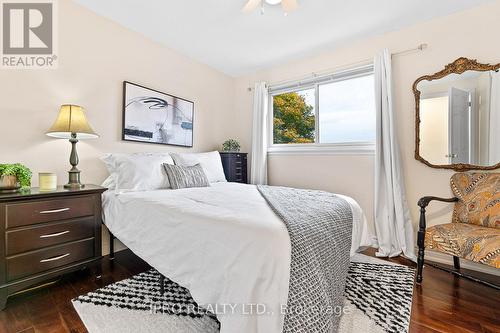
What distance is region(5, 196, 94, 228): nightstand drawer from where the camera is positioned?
1642 mm

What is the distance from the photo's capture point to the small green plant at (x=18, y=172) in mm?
1743

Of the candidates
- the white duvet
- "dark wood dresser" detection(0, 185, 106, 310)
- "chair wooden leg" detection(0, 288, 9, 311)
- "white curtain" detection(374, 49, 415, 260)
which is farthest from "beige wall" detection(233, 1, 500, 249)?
"chair wooden leg" detection(0, 288, 9, 311)

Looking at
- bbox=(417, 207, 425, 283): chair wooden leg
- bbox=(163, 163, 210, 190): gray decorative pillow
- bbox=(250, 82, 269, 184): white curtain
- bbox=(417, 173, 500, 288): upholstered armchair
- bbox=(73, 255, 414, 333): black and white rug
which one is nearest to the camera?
bbox=(73, 255, 414, 333): black and white rug

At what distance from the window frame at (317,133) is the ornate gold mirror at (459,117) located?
0.58 meters

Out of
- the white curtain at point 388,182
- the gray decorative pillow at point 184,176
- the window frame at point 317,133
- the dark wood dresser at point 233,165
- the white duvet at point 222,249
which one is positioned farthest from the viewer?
the dark wood dresser at point 233,165

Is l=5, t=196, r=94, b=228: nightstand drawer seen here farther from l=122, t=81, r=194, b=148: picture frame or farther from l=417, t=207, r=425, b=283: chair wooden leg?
l=417, t=207, r=425, b=283: chair wooden leg

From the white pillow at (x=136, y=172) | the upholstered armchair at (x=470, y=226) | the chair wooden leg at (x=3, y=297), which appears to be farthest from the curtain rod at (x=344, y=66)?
the chair wooden leg at (x=3, y=297)

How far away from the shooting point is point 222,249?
127cm

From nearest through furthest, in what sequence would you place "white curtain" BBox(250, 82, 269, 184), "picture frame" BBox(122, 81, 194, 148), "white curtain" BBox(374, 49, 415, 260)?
1. "white curtain" BBox(374, 49, 415, 260)
2. "picture frame" BBox(122, 81, 194, 148)
3. "white curtain" BBox(250, 82, 269, 184)

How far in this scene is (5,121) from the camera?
200 cm

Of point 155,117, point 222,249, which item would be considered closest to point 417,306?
point 222,249

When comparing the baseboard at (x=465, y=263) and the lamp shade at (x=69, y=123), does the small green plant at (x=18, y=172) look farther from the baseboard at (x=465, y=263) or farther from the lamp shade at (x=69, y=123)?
the baseboard at (x=465, y=263)

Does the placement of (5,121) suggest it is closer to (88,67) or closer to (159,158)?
(88,67)

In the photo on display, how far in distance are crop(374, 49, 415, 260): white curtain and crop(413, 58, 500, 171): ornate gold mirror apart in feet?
0.88
